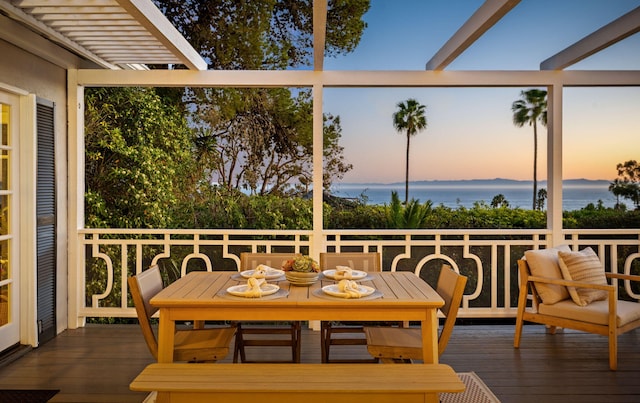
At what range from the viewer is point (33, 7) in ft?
11.2

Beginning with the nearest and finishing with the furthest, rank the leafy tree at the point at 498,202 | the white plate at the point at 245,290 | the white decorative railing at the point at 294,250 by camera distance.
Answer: the white plate at the point at 245,290
the white decorative railing at the point at 294,250
the leafy tree at the point at 498,202

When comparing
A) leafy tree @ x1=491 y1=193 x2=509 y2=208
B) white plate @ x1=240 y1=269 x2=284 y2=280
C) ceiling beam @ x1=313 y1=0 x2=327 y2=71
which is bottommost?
white plate @ x1=240 y1=269 x2=284 y2=280

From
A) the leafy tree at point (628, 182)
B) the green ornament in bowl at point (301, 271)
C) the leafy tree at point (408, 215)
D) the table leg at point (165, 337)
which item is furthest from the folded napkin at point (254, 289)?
the leafy tree at point (628, 182)

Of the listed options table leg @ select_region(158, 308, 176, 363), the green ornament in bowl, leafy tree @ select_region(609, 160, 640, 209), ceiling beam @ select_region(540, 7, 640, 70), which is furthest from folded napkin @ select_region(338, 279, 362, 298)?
leafy tree @ select_region(609, 160, 640, 209)

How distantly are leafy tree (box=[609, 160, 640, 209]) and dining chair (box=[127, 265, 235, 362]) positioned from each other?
8271 mm

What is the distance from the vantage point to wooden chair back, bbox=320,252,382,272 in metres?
3.76

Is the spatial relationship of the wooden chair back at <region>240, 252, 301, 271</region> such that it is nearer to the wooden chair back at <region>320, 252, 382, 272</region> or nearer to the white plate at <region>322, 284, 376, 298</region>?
the wooden chair back at <region>320, 252, 382, 272</region>

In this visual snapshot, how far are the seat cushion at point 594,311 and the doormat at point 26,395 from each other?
3.67 m

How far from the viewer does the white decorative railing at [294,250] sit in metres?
4.69

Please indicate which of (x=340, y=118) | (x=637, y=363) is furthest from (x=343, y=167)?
(x=637, y=363)

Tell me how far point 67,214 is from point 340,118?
595 cm

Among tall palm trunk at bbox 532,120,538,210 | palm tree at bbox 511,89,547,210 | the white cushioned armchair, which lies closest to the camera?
the white cushioned armchair

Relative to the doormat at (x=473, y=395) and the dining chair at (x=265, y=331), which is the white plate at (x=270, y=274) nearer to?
the dining chair at (x=265, y=331)

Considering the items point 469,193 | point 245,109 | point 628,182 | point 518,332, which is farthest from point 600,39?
point 469,193
